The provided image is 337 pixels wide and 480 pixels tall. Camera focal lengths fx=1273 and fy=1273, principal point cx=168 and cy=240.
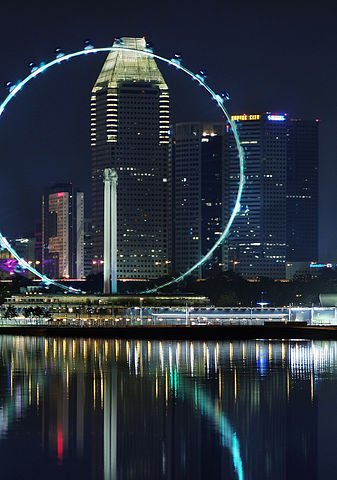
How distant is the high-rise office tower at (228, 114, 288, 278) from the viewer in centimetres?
15738

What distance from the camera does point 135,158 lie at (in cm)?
13412

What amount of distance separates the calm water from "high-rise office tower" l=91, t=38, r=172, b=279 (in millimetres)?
68631

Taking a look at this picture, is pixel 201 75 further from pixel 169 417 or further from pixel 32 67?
pixel 169 417

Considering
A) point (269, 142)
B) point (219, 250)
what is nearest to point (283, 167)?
point (269, 142)

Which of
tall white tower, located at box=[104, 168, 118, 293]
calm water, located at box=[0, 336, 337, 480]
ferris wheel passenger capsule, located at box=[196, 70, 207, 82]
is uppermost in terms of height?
ferris wheel passenger capsule, located at box=[196, 70, 207, 82]

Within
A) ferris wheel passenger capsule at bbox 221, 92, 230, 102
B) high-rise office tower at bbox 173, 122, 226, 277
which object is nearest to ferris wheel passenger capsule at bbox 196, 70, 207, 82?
ferris wheel passenger capsule at bbox 221, 92, 230, 102

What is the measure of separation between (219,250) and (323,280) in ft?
94.2

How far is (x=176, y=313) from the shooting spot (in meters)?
81.4

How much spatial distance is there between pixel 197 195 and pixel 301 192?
2543 cm

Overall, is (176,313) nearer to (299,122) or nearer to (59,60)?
(59,60)

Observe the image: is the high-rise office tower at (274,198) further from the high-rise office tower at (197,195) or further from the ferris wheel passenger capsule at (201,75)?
the ferris wheel passenger capsule at (201,75)

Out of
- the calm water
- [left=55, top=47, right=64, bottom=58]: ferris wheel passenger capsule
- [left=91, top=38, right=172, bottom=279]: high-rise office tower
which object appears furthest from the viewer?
[left=91, top=38, right=172, bottom=279]: high-rise office tower

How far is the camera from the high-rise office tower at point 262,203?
157 m

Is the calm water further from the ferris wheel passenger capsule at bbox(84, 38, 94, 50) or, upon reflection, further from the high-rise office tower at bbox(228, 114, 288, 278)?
the high-rise office tower at bbox(228, 114, 288, 278)
